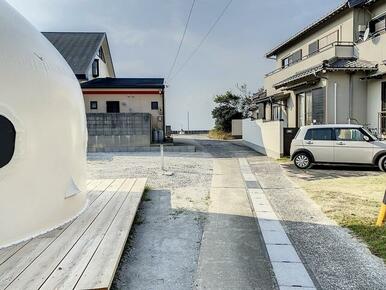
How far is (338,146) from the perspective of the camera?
1175 cm

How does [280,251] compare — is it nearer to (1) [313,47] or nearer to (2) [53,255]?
(2) [53,255]

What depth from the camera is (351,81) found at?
1470cm

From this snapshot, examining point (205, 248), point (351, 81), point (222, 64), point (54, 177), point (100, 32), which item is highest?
point (100, 32)

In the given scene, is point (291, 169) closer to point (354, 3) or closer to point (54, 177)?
point (354, 3)

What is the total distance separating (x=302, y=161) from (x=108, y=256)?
9.69m

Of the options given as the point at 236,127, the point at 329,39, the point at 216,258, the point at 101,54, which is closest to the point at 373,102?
the point at 329,39

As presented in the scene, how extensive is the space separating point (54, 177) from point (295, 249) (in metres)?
3.32

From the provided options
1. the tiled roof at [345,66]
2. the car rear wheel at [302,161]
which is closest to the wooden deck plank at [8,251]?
the car rear wheel at [302,161]

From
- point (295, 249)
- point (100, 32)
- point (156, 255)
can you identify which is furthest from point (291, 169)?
point (100, 32)

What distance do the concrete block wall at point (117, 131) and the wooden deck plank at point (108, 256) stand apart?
1338 cm

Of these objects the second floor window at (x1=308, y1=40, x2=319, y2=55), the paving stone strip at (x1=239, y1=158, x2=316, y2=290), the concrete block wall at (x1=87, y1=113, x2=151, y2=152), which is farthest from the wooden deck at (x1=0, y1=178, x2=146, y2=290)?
the second floor window at (x1=308, y1=40, x2=319, y2=55)

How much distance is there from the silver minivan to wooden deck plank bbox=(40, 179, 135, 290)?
26.4 ft

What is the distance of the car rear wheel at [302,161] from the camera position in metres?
12.1

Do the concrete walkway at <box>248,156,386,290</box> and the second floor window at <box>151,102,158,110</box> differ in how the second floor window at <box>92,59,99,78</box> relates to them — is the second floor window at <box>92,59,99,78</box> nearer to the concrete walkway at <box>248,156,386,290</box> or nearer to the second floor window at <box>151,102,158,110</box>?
the second floor window at <box>151,102,158,110</box>
